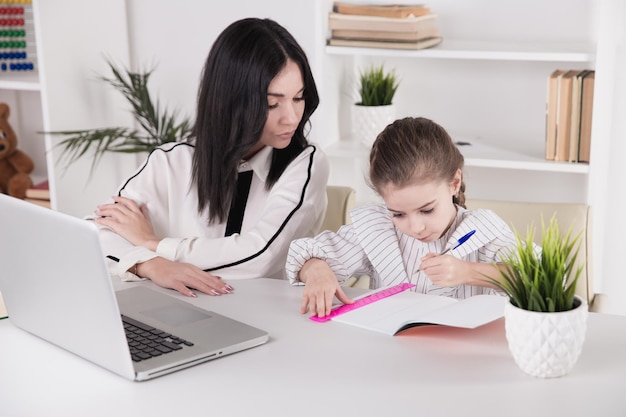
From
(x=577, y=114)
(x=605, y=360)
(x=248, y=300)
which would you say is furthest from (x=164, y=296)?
(x=577, y=114)

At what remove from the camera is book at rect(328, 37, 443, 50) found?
2.95 m

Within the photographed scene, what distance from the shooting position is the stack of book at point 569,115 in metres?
Answer: 2.82

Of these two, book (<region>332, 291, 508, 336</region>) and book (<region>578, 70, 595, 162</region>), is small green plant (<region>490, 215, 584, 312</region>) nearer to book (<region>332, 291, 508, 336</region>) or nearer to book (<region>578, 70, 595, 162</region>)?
book (<region>332, 291, 508, 336</region>)

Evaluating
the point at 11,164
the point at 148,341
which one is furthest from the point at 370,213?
the point at 11,164

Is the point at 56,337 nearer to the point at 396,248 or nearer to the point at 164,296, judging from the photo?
the point at 164,296

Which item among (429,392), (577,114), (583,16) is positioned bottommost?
(429,392)

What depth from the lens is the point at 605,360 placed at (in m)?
1.39

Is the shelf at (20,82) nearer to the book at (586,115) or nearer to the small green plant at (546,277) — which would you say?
the book at (586,115)

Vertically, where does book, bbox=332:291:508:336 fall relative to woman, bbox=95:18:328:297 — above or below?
below

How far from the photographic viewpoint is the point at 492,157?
2949 mm

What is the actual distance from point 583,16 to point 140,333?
2.12 m

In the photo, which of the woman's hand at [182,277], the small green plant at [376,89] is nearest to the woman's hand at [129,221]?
the woman's hand at [182,277]

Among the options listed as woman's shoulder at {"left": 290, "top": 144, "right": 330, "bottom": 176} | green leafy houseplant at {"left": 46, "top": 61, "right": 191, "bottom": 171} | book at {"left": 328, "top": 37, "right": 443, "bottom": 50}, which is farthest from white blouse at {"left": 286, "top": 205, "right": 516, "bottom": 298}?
green leafy houseplant at {"left": 46, "top": 61, "right": 191, "bottom": 171}

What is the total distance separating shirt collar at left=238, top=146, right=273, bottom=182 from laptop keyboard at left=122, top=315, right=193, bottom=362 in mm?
654
